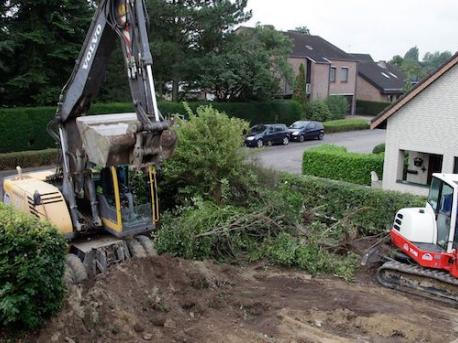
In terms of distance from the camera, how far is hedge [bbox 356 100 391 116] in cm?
5506

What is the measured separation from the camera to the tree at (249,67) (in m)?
33.5

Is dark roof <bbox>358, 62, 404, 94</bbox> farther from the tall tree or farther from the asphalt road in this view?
the tall tree

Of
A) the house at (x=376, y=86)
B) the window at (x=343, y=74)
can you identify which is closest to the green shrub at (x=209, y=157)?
the window at (x=343, y=74)

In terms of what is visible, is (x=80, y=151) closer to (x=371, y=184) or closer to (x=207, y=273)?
(x=207, y=273)

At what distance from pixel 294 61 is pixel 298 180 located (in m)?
34.8

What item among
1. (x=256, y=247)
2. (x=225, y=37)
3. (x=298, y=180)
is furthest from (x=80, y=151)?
(x=225, y=37)

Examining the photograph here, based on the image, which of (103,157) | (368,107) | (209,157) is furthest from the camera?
(368,107)

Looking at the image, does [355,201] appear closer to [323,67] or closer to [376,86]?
[323,67]

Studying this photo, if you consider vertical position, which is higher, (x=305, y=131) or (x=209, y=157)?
(x=209, y=157)

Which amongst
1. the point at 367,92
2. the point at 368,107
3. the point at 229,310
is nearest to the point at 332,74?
the point at 368,107

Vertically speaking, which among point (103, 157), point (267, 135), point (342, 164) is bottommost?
point (267, 135)

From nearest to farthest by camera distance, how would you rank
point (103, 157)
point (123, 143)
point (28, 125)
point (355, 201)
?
1. point (123, 143)
2. point (103, 157)
3. point (355, 201)
4. point (28, 125)

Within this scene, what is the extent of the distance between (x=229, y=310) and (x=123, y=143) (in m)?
3.48

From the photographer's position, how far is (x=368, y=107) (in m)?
56.0
